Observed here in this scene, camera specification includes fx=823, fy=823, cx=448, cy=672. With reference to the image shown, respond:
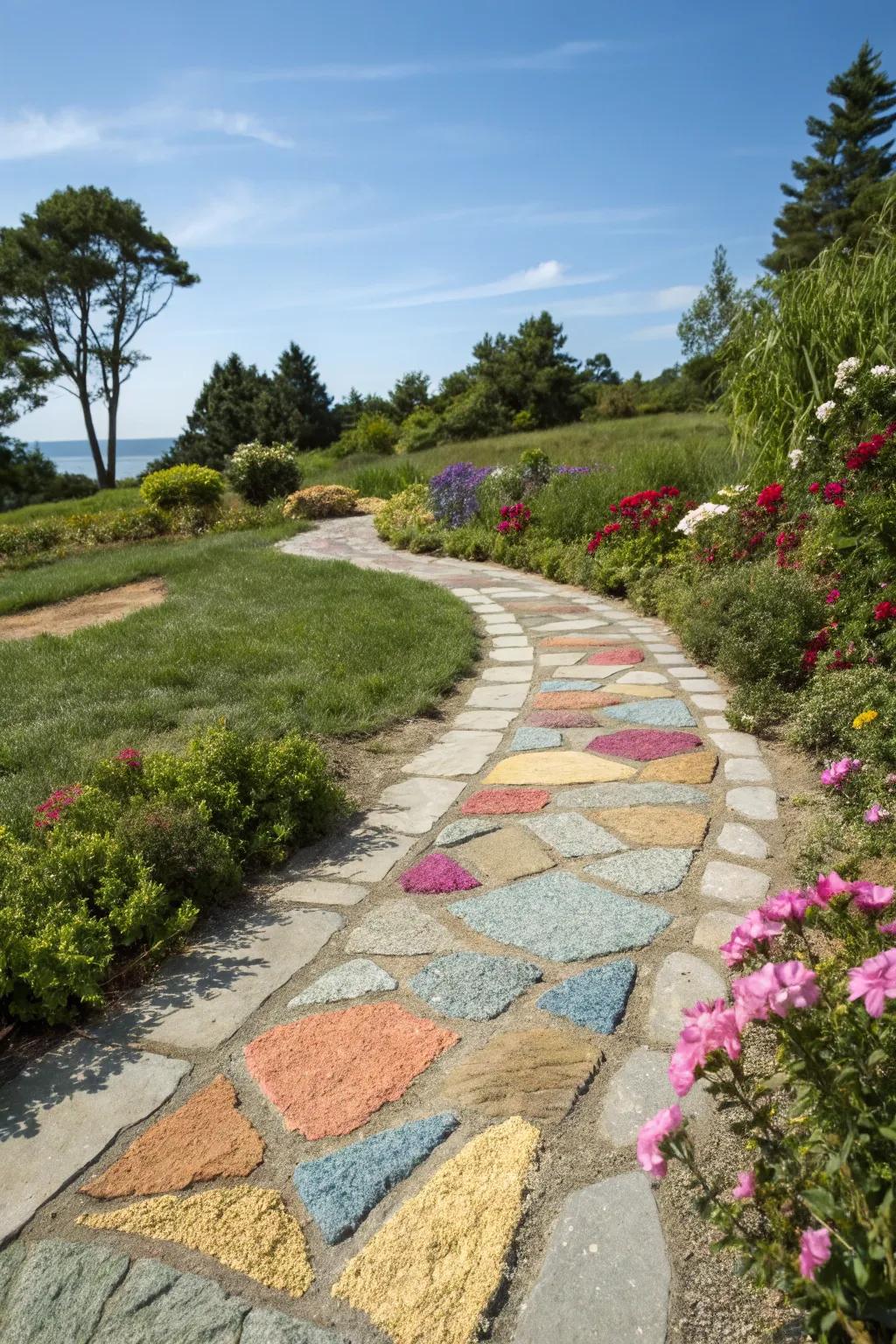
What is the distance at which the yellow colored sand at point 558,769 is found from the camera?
3.29m

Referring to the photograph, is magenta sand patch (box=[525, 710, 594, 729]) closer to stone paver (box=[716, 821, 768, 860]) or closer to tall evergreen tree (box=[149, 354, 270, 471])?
stone paver (box=[716, 821, 768, 860])

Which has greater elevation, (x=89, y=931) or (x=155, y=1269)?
(x=89, y=931)

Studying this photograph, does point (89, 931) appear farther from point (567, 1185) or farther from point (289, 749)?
point (567, 1185)

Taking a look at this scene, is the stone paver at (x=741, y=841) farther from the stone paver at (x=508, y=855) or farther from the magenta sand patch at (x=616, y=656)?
the magenta sand patch at (x=616, y=656)

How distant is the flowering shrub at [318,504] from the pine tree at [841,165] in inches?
901

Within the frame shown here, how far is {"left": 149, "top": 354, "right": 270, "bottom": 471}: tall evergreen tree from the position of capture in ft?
87.9

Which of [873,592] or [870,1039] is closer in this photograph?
[870,1039]

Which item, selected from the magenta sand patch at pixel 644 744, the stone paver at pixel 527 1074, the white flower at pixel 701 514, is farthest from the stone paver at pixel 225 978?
the white flower at pixel 701 514

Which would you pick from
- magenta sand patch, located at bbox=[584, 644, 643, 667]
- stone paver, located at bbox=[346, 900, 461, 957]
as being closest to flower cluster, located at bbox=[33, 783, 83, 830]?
stone paver, located at bbox=[346, 900, 461, 957]

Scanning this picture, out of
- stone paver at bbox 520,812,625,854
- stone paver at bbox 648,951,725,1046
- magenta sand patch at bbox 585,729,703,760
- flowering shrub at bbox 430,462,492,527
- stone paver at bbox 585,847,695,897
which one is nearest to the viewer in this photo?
stone paver at bbox 648,951,725,1046

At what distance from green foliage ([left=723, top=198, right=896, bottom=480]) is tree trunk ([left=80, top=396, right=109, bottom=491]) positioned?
962 inches

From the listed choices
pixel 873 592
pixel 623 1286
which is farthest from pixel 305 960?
pixel 873 592

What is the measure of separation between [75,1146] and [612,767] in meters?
2.33

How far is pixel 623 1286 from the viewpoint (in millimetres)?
1260
